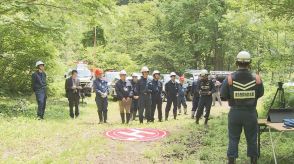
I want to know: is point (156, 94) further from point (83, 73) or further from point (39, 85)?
point (83, 73)

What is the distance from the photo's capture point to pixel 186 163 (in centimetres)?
838

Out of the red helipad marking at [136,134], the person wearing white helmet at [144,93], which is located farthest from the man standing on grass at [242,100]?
the person wearing white helmet at [144,93]

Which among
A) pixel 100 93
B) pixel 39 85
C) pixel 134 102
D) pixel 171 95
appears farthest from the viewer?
pixel 171 95

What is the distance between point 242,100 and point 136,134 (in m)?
4.64

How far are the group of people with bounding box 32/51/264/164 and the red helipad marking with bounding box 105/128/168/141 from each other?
2.06 metres

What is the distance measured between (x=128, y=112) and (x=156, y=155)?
18.2ft

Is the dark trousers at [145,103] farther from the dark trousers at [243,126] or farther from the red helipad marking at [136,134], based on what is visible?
the dark trousers at [243,126]

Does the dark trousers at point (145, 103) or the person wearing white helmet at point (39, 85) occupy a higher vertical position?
the person wearing white helmet at point (39, 85)

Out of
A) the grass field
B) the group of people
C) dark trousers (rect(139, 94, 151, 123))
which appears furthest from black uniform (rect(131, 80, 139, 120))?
the grass field

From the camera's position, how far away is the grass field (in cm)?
864

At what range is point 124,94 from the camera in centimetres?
1435

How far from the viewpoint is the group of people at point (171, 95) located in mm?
7395

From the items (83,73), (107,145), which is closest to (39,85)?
(107,145)

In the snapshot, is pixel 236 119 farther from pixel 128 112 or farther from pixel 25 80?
pixel 25 80
